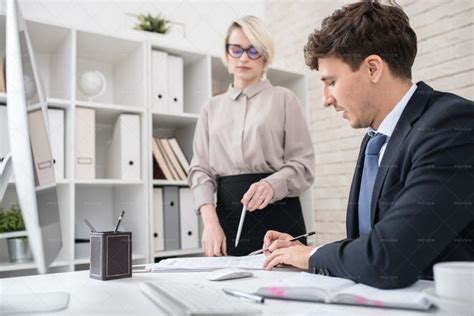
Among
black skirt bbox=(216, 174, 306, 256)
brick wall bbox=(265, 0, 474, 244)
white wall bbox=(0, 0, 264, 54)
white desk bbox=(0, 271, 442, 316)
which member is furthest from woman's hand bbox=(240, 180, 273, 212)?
white wall bbox=(0, 0, 264, 54)

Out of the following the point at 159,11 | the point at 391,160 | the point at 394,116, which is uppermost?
the point at 159,11

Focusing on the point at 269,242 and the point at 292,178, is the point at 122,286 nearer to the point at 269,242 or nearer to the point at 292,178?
the point at 269,242

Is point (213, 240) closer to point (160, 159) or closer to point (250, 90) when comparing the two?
point (250, 90)

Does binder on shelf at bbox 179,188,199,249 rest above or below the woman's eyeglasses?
below

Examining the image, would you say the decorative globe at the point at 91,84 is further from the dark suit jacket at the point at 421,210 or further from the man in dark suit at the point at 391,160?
the dark suit jacket at the point at 421,210

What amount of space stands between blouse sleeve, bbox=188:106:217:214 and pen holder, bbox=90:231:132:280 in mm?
677

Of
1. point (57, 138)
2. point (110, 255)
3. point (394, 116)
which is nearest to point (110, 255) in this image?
point (110, 255)

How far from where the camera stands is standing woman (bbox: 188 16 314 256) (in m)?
1.68

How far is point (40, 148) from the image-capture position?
759 mm

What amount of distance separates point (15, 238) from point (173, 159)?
2.90 feet

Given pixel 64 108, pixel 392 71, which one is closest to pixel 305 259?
pixel 392 71

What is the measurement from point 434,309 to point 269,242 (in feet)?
2.02

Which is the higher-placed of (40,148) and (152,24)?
(152,24)

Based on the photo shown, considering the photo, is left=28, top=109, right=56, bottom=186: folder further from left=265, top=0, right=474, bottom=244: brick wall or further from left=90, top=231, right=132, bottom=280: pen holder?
left=265, top=0, right=474, bottom=244: brick wall
